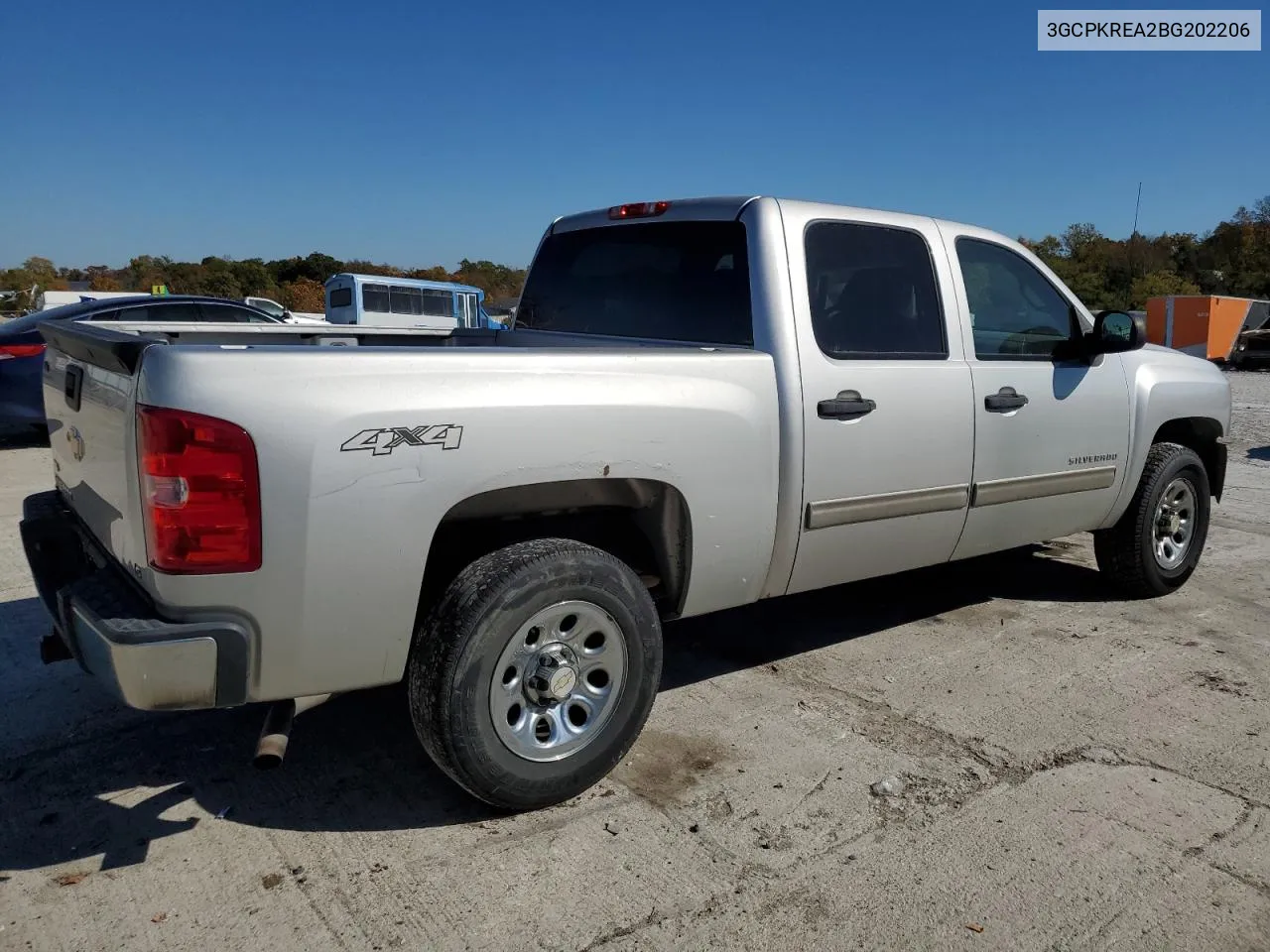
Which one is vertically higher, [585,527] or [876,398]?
[876,398]

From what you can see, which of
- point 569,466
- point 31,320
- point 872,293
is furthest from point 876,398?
point 31,320

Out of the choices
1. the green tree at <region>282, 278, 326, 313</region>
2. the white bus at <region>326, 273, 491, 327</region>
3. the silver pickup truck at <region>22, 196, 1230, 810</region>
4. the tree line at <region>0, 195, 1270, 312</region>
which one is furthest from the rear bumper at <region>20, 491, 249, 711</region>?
the green tree at <region>282, 278, 326, 313</region>

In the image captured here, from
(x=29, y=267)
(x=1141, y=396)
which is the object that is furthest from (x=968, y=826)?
(x=29, y=267)

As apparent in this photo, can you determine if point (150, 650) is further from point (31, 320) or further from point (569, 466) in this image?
point (31, 320)

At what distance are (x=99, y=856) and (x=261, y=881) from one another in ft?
1.74

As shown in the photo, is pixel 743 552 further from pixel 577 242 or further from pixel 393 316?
pixel 393 316

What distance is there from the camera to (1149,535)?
5.34 meters

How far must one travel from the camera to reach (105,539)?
120 inches

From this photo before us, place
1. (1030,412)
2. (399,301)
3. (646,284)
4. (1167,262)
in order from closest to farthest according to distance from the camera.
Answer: (646,284) → (1030,412) → (399,301) → (1167,262)

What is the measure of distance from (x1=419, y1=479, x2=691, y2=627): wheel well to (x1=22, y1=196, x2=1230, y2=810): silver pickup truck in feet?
0.04

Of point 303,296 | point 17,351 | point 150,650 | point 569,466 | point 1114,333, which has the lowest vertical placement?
point 150,650

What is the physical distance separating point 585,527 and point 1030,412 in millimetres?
2204

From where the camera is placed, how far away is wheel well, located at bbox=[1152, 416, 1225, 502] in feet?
18.4

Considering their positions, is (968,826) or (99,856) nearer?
(99,856)
